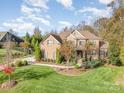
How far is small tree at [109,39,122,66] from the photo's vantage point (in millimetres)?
45375

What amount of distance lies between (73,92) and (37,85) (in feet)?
15.8

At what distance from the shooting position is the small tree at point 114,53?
4538 centimetres

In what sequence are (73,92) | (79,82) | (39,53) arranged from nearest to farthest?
1. (73,92)
2. (79,82)
3. (39,53)

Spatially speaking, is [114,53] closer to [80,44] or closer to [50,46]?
[80,44]

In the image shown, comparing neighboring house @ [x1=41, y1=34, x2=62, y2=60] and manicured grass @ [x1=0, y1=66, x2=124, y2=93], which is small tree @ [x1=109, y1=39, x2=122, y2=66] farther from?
neighboring house @ [x1=41, y1=34, x2=62, y2=60]

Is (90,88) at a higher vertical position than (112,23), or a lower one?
lower

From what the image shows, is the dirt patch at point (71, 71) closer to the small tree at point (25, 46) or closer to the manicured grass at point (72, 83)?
the manicured grass at point (72, 83)

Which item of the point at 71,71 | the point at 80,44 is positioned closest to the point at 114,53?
the point at 71,71

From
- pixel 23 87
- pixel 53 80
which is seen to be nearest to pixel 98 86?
pixel 53 80

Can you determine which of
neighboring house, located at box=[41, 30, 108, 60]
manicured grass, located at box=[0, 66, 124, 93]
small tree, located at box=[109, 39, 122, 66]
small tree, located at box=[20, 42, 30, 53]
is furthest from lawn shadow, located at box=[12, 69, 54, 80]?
small tree, located at box=[20, 42, 30, 53]

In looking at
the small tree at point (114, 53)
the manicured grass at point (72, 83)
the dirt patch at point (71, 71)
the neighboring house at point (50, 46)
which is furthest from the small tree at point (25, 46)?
the manicured grass at point (72, 83)

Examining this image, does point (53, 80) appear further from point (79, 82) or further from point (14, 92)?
point (14, 92)

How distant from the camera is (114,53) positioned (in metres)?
45.6

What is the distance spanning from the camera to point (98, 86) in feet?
95.1
